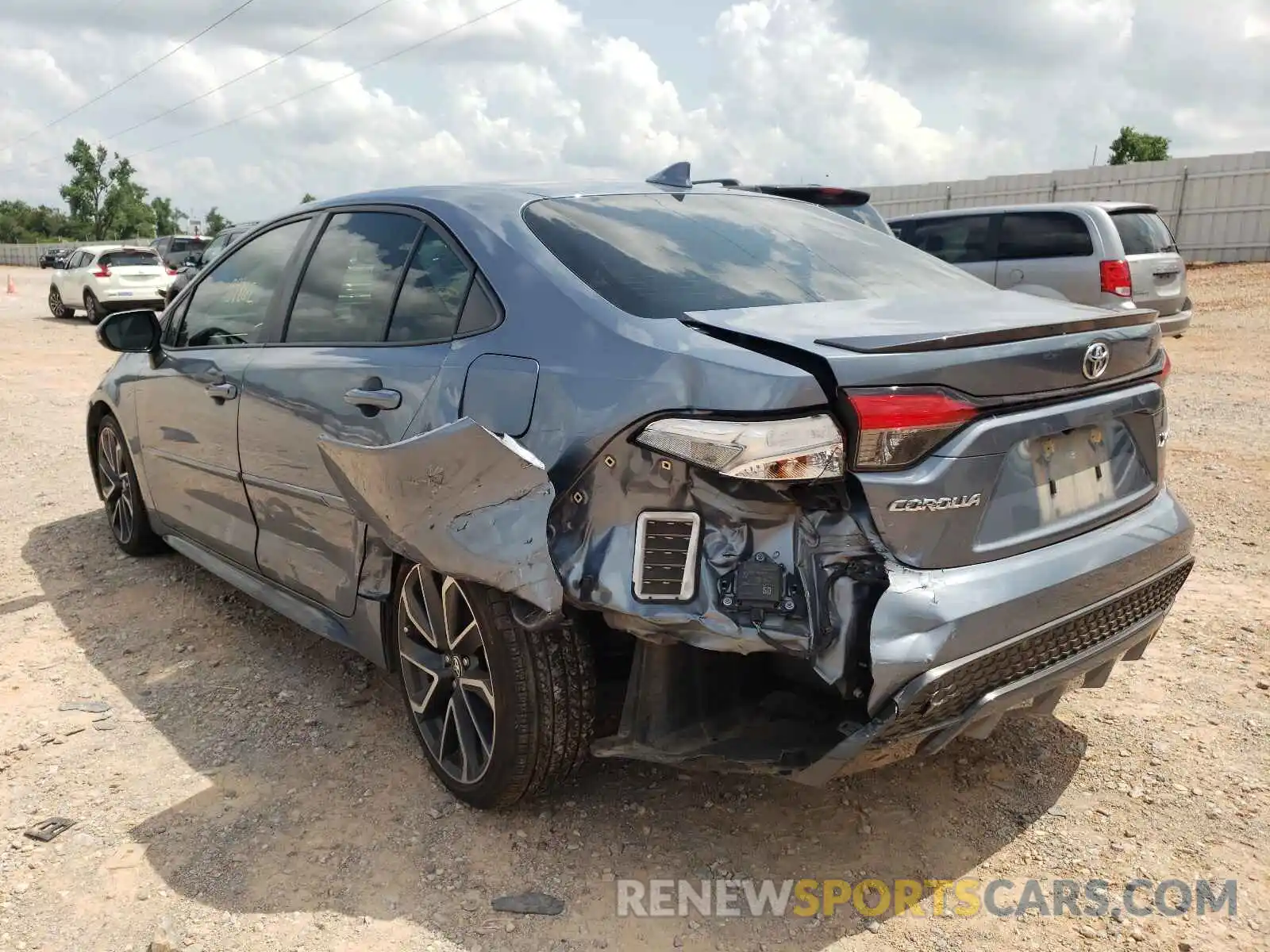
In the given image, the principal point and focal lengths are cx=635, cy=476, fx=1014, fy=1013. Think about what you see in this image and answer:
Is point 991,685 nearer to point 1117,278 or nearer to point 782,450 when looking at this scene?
point 782,450

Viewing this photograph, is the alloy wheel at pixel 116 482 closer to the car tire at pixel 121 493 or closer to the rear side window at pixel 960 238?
the car tire at pixel 121 493

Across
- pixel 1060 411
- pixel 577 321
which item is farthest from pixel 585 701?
pixel 1060 411

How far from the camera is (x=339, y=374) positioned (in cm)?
317

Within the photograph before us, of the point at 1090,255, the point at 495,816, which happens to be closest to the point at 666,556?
the point at 495,816

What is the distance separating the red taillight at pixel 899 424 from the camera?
2.17 meters

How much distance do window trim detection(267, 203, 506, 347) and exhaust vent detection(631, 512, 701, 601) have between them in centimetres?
79

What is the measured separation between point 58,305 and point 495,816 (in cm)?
2267

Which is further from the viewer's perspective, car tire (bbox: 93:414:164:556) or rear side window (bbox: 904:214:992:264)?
rear side window (bbox: 904:214:992:264)

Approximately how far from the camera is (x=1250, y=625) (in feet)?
13.1

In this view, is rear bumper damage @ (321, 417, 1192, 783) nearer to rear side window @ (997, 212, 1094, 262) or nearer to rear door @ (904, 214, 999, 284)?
rear side window @ (997, 212, 1094, 262)

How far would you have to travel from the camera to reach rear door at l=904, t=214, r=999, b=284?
11547 mm

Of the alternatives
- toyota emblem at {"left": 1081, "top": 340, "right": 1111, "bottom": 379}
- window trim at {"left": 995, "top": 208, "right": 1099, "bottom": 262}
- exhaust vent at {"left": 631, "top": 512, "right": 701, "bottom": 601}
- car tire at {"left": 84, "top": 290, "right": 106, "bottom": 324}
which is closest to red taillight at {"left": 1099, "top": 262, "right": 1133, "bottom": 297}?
window trim at {"left": 995, "top": 208, "right": 1099, "bottom": 262}

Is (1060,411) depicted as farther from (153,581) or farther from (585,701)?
(153,581)

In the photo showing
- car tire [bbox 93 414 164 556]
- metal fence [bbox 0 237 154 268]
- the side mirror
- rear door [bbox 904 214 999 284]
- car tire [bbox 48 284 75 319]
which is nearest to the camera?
the side mirror
